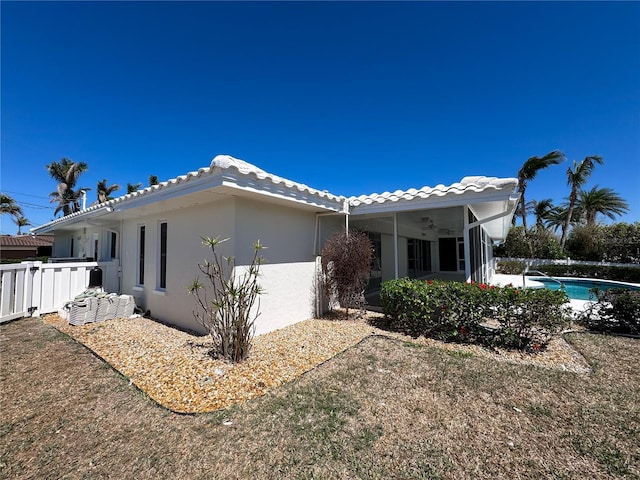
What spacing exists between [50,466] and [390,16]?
39.3 feet

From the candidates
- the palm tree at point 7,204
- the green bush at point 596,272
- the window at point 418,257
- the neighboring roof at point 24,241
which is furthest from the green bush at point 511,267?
the palm tree at point 7,204

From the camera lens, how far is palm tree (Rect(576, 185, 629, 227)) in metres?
27.4

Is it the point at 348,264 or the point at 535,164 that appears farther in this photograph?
the point at 535,164

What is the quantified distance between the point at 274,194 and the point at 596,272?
84.6 ft

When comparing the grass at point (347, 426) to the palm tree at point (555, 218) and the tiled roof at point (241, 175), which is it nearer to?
the tiled roof at point (241, 175)

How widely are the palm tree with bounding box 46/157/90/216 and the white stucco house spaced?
2577 cm

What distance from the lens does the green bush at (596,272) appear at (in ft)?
57.6

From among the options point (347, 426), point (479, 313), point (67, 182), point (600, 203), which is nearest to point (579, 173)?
point (600, 203)

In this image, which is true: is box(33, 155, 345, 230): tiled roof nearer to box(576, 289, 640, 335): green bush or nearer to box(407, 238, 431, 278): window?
box(576, 289, 640, 335): green bush

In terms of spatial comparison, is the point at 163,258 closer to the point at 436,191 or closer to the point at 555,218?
the point at 436,191

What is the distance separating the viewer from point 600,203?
1101 inches

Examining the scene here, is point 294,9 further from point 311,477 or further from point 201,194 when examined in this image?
point 311,477

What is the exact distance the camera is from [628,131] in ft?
45.7

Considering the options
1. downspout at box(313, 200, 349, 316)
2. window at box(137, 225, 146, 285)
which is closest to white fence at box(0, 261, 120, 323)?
window at box(137, 225, 146, 285)
